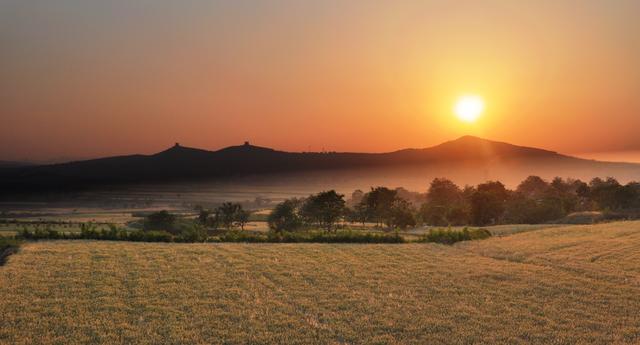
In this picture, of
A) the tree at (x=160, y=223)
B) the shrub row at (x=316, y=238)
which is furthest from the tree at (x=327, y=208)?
the shrub row at (x=316, y=238)

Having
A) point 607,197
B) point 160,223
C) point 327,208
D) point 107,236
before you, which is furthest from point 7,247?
point 607,197

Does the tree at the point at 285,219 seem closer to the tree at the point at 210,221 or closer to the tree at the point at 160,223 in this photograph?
the tree at the point at 210,221

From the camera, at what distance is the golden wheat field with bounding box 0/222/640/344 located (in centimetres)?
1914

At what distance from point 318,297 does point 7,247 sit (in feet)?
112

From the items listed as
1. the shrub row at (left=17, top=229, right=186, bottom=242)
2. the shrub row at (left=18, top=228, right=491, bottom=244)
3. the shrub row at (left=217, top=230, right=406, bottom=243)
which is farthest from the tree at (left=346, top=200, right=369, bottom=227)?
the shrub row at (left=17, top=229, right=186, bottom=242)

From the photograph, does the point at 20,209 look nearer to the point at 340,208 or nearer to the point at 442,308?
the point at 340,208

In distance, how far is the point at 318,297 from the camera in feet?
82.4

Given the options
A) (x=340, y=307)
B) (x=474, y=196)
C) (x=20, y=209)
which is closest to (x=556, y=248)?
(x=340, y=307)

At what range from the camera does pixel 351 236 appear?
55.1 m

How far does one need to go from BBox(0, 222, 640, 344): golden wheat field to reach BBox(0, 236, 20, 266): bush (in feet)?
3.65

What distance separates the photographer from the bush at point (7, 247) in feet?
127

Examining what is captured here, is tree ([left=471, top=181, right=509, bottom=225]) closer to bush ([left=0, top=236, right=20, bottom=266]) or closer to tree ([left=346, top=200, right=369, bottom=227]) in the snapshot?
tree ([left=346, top=200, right=369, bottom=227])

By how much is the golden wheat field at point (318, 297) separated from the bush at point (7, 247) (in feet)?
3.65

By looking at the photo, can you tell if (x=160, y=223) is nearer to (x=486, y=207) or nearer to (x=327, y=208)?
(x=327, y=208)
